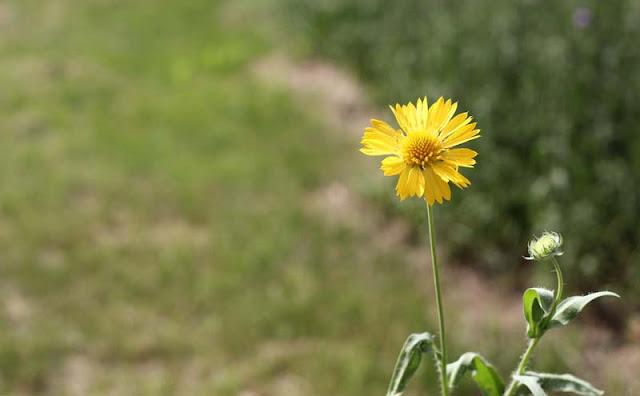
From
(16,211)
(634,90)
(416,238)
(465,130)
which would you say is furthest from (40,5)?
(465,130)

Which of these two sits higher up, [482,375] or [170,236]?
[170,236]

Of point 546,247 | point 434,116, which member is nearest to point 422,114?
point 434,116

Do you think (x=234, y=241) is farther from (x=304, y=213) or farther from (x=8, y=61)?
(x=8, y=61)

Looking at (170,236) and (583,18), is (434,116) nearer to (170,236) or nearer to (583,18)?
(583,18)

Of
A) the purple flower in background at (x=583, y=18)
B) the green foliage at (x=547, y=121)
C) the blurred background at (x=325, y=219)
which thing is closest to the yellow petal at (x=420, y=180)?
the blurred background at (x=325, y=219)

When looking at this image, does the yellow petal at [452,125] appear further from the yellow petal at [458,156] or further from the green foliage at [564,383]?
the green foliage at [564,383]

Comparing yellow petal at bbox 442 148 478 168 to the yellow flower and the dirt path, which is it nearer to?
the yellow flower
